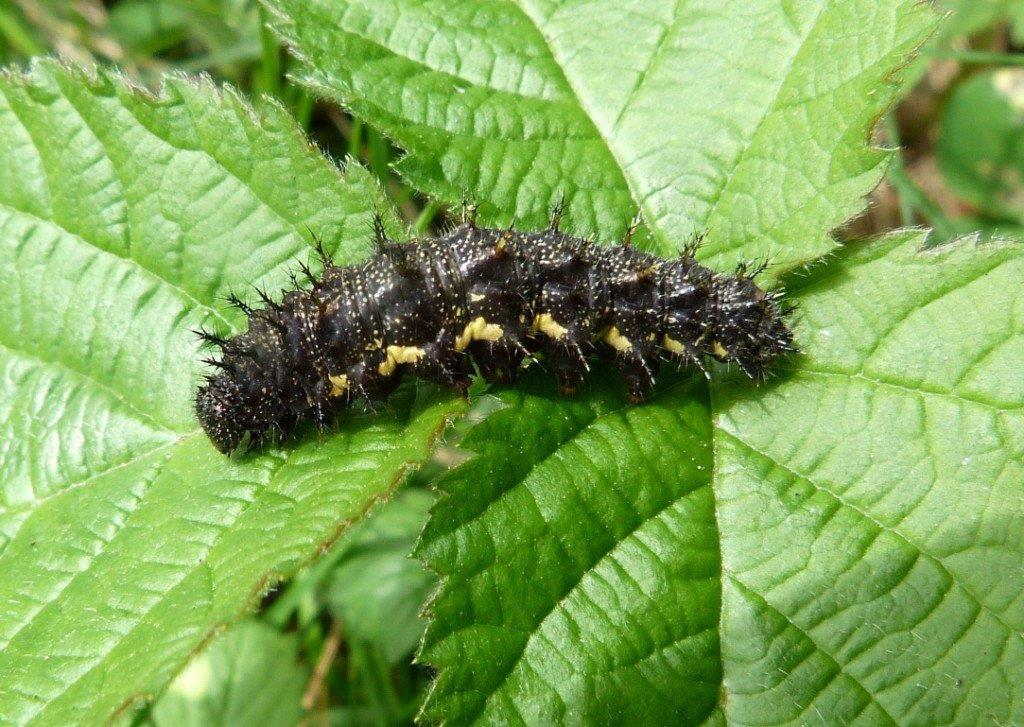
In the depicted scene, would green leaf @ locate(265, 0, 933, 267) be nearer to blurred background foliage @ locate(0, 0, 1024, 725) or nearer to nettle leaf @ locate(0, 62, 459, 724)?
blurred background foliage @ locate(0, 0, 1024, 725)

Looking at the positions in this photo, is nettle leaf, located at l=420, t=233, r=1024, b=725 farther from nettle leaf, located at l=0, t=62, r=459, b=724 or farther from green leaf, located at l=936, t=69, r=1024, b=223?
green leaf, located at l=936, t=69, r=1024, b=223

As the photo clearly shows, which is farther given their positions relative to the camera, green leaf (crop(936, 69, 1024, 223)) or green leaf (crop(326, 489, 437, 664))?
green leaf (crop(936, 69, 1024, 223))

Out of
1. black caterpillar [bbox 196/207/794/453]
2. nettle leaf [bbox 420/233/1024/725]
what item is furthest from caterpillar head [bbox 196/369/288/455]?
nettle leaf [bbox 420/233/1024/725]

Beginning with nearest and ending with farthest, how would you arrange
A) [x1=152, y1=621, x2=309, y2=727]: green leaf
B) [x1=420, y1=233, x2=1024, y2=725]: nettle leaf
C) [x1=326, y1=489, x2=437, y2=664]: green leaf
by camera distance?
[x1=420, y1=233, x2=1024, y2=725]: nettle leaf, [x1=152, y1=621, x2=309, y2=727]: green leaf, [x1=326, y1=489, x2=437, y2=664]: green leaf

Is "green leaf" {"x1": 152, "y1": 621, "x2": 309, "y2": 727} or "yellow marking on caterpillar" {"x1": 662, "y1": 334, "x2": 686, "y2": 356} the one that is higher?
"yellow marking on caterpillar" {"x1": 662, "y1": 334, "x2": 686, "y2": 356}

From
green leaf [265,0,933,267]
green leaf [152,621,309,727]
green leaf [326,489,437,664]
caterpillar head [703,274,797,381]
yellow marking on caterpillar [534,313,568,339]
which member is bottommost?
green leaf [152,621,309,727]

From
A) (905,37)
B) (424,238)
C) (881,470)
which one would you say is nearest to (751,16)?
(905,37)

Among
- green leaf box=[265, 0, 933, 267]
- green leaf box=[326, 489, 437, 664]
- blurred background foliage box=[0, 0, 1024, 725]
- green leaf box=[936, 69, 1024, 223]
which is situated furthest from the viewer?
green leaf box=[936, 69, 1024, 223]
